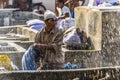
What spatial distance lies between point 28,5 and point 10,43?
39.0 feet

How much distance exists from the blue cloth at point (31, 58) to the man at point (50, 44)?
16 cm

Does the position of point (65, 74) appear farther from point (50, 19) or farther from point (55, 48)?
point (50, 19)

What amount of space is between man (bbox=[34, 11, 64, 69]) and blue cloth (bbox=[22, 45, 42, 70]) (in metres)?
0.16

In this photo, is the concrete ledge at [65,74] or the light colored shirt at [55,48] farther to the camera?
the light colored shirt at [55,48]

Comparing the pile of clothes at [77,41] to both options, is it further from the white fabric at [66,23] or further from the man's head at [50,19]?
the man's head at [50,19]

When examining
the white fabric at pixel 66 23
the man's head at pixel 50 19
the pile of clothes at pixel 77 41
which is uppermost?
the man's head at pixel 50 19

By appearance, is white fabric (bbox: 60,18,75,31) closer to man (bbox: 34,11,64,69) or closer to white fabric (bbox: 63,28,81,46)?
white fabric (bbox: 63,28,81,46)

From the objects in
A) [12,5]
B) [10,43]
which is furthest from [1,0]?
[10,43]

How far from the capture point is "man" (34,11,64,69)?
7.25m

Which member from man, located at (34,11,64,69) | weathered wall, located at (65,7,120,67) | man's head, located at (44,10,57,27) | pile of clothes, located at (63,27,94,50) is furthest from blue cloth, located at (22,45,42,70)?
pile of clothes, located at (63,27,94,50)

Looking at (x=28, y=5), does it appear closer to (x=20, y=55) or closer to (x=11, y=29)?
(x=11, y=29)

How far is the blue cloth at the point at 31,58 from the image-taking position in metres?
7.56

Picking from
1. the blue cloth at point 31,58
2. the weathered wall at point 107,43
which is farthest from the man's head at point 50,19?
the weathered wall at point 107,43

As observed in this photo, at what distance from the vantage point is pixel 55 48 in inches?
285
